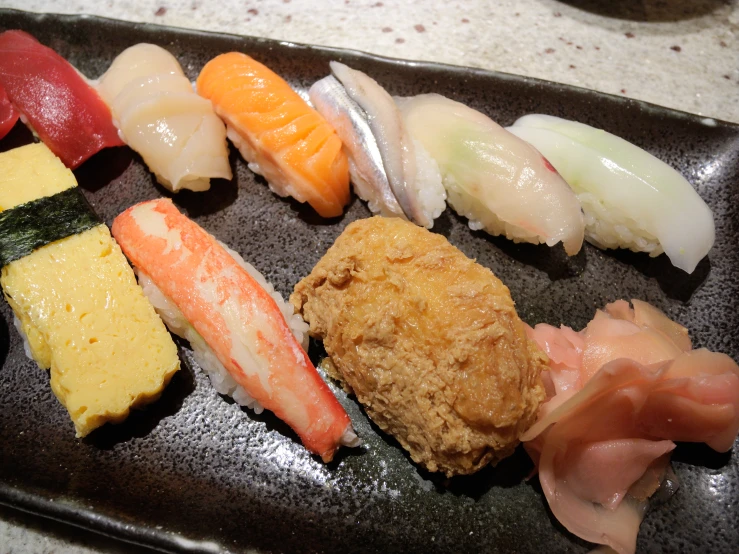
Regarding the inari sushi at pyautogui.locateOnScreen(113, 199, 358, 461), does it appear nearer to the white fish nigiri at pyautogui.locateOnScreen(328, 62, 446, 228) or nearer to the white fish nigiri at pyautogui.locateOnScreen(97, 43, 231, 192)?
the white fish nigiri at pyautogui.locateOnScreen(97, 43, 231, 192)

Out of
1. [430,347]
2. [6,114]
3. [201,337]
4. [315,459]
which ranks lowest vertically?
[315,459]

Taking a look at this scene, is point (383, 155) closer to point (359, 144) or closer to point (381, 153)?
point (381, 153)

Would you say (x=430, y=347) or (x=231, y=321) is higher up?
(x=430, y=347)

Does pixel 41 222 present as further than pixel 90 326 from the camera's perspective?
Yes

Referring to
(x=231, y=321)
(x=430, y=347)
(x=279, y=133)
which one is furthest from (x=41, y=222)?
(x=430, y=347)

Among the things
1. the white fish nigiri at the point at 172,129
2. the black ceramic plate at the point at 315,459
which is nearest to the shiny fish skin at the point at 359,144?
the black ceramic plate at the point at 315,459

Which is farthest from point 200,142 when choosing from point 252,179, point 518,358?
point 518,358
